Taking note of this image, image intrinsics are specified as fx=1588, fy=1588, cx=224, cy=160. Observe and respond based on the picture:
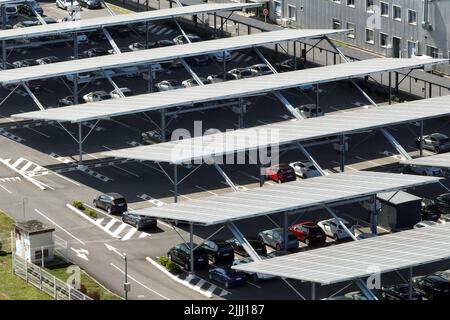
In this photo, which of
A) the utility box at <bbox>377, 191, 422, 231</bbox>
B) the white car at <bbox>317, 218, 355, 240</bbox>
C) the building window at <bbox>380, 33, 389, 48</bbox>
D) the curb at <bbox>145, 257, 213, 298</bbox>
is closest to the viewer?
the curb at <bbox>145, 257, 213, 298</bbox>

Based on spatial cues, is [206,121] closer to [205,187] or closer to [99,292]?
[205,187]

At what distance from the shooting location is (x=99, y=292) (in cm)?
11575

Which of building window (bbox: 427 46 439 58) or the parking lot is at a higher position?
building window (bbox: 427 46 439 58)

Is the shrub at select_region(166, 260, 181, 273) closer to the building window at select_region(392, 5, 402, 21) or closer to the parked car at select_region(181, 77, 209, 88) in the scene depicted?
the parked car at select_region(181, 77, 209, 88)

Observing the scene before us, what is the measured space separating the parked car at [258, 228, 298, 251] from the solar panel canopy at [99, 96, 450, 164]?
9375 mm

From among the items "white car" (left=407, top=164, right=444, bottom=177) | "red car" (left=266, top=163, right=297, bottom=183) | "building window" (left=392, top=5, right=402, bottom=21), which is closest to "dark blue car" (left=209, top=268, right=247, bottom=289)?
"red car" (left=266, top=163, right=297, bottom=183)

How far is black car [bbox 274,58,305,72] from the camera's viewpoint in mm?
172000

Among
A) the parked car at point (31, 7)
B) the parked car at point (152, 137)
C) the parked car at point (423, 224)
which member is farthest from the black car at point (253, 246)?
the parked car at point (31, 7)

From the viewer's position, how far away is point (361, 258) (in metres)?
112

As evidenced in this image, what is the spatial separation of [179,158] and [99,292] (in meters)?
18.4

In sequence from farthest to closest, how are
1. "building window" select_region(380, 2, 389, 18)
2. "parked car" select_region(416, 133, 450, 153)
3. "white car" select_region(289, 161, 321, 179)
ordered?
"building window" select_region(380, 2, 389, 18), "parked car" select_region(416, 133, 450, 153), "white car" select_region(289, 161, 321, 179)
